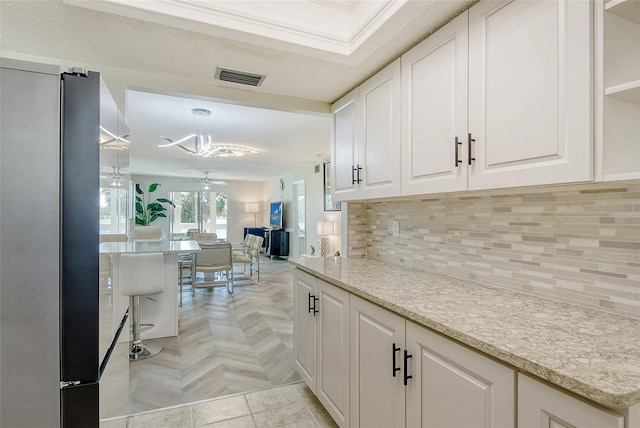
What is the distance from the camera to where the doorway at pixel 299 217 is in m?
7.99

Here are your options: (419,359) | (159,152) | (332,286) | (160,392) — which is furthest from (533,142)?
(159,152)

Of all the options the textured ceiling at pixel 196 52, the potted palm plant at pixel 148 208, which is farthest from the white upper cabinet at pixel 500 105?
the potted palm plant at pixel 148 208

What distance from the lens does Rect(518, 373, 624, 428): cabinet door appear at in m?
0.69

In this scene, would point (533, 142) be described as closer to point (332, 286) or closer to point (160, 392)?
point (332, 286)

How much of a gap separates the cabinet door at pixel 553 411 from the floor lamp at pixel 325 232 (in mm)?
4923

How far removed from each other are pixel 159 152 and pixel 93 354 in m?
5.72

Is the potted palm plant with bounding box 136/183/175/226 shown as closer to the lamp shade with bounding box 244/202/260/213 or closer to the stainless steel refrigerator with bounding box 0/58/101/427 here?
the lamp shade with bounding box 244/202/260/213

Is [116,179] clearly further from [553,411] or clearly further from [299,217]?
[299,217]

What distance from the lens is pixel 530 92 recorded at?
44.5 inches

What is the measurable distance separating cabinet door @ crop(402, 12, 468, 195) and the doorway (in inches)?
239

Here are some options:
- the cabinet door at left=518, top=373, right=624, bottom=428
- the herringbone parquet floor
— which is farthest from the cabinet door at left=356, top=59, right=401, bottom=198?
the herringbone parquet floor

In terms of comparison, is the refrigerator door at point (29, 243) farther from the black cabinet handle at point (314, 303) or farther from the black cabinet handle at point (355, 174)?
the black cabinet handle at point (355, 174)

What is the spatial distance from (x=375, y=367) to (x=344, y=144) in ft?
5.20

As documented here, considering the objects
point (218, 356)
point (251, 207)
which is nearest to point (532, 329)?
point (218, 356)
